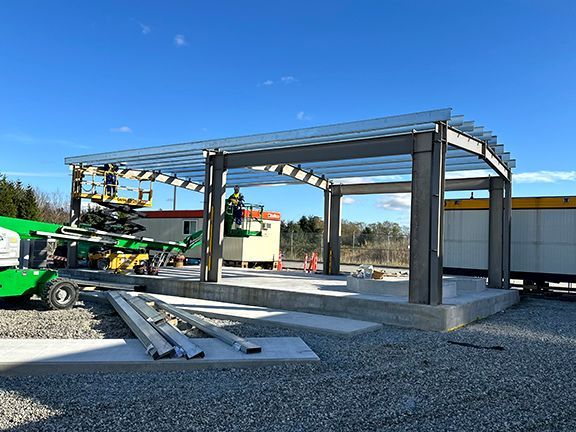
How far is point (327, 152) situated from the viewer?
1191 centimetres

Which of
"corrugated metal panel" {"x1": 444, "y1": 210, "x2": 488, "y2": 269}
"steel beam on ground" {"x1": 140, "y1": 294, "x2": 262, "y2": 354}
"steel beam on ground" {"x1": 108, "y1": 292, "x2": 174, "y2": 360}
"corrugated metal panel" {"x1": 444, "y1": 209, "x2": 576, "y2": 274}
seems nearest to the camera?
"steel beam on ground" {"x1": 108, "y1": 292, "x2": 174, "y2": 360}

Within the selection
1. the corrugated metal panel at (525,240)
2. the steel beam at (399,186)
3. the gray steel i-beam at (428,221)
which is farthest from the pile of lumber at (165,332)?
the corrugated metal panel at (525,240)

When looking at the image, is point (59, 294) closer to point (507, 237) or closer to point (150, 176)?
point (150, 176)

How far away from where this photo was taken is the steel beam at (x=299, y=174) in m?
15.9

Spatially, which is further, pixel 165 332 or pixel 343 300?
pixel 343 300

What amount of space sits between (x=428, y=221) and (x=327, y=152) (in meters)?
3.21

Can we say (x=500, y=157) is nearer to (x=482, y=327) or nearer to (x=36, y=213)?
(x=482, y=327)

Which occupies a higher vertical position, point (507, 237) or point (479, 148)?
point (479, 148)

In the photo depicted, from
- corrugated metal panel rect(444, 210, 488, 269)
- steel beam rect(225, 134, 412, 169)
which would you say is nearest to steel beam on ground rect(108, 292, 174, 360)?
steel beam rect(225, 134, 412, 169)

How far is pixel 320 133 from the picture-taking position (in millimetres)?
11047

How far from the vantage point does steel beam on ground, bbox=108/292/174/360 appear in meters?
6.73

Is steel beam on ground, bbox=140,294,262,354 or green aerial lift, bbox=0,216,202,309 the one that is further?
green aerial lift, bbox=0,216,202,309

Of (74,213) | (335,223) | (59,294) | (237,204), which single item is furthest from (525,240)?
(74,213)

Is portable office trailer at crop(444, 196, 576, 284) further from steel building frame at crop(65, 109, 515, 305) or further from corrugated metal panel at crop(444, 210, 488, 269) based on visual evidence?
steel building frame at crop(65, 109, 515, 305)
